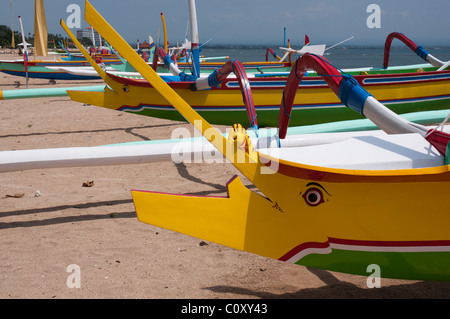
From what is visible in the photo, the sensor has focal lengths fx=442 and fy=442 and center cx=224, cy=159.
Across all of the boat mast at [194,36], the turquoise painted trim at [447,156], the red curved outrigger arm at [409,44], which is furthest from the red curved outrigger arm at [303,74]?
the red curved outrigger arm at [409,44]

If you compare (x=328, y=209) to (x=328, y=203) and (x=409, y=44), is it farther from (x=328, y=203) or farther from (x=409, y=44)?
(x=409, y=44)

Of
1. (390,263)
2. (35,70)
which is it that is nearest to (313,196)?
(390,263)

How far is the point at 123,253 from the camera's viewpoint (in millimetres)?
2979

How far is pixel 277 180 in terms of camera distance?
71.2 inches

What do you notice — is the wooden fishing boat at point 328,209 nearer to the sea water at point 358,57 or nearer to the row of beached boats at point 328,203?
the row of beached boats at point 328,203

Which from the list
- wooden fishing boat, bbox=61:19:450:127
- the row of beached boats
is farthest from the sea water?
the row of beached boats

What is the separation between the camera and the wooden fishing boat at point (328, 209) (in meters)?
1.72

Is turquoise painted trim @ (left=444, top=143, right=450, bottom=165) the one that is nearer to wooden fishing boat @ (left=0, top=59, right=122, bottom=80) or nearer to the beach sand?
the beach sand

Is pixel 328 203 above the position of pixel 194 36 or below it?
below

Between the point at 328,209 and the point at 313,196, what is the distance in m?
0.09

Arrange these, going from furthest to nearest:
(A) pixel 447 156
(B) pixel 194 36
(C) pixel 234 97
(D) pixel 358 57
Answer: (D) pixel 358 57, (B) pixel 194 36, (C) pixel 234 97, (A) pixel 447 156

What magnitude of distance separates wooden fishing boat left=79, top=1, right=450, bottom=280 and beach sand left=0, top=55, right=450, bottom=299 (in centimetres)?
59

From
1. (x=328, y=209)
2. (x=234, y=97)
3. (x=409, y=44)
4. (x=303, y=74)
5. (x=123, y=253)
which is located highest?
(x=409, y=44)

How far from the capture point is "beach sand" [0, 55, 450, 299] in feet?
8.10
